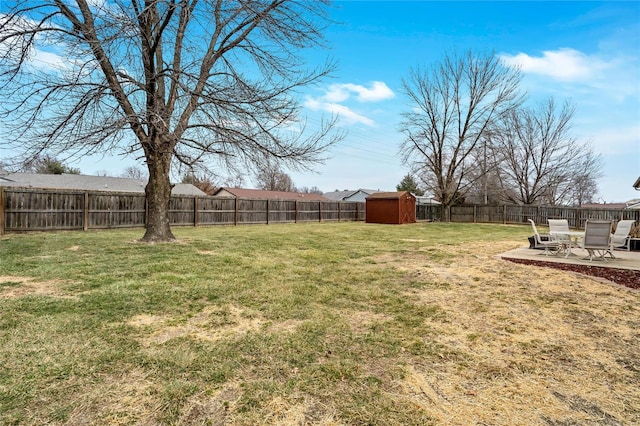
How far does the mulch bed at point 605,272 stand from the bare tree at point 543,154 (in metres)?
23.0

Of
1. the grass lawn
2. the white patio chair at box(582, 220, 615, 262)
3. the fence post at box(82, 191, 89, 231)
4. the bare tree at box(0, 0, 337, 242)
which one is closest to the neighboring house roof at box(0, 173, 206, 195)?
the fence post at box(82, 191, 89, 231)

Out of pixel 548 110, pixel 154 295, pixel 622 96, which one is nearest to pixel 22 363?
pixel 154 295

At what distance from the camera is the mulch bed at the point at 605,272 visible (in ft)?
18.7

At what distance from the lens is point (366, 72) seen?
1409 centimetres

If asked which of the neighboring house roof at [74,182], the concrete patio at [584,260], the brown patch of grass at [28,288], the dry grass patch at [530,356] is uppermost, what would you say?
the neighboring house roof at [74,182]

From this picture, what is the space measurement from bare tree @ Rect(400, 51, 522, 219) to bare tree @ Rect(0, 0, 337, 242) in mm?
20582

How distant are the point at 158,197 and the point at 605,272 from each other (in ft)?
34.2

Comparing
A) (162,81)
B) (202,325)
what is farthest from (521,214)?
(202,325)

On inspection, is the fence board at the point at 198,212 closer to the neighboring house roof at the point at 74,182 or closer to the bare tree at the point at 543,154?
the bare tree at the point at 543,154

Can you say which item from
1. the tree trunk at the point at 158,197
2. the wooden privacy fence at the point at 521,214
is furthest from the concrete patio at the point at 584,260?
the wooden privacy fence at the point at 521,214

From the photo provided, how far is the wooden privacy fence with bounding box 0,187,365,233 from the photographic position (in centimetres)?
1148

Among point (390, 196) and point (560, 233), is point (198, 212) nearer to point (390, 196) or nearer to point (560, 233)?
point (390, 196)

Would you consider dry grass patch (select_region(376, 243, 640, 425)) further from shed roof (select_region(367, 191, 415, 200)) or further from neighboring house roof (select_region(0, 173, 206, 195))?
neighboring house roof (select_region(0, 173, 206, 195))

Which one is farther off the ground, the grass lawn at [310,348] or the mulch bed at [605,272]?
the mulch bed at [605,272]
